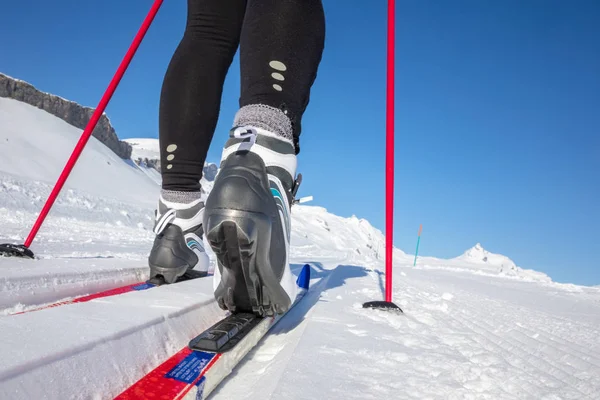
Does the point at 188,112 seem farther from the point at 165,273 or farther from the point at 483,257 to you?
the point at 483,257

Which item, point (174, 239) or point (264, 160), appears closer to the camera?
point (264, 160)

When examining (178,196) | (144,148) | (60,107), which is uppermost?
(144,148)

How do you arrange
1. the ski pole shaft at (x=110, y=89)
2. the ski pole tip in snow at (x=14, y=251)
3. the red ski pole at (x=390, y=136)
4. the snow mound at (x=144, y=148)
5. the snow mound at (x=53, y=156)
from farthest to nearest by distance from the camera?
1. the snow mound at (x=144, y=148)
2. the snow mound at (x=53, y=156)
3. the ski pole shaft at (x=110, y=89)
4. the red ski pole at (x=390, y=136)
5. the ski pole tip in snow at (x=14, y=251)

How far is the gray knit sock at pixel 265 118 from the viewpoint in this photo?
0.78m

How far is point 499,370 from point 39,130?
31804 millimetres

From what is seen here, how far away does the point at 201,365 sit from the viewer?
0.54m

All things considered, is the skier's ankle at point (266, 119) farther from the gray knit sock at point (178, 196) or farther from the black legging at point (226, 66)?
the gray knit sock at point (178, 196)

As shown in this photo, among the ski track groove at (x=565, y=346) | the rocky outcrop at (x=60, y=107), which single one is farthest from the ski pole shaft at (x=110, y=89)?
the rocky outcrop at (x=60, y=107)

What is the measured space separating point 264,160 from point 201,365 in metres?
0.38

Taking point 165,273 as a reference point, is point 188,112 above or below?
above

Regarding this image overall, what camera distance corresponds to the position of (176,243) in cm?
116

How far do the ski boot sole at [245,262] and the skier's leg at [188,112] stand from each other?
44cm

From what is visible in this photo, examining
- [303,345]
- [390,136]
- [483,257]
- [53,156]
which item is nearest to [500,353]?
[303,345]

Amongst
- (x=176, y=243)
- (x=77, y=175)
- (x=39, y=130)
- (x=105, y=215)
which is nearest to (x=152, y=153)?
(x=39, y=130)
